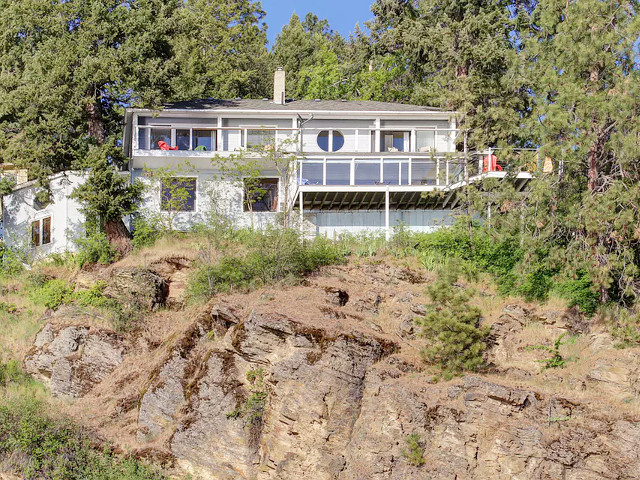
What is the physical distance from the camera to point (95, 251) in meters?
37.4

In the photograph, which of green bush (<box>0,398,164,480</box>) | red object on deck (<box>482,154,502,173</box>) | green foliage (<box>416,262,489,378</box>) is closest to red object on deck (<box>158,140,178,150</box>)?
red object on deck (<box>482,154,502,173</box>)

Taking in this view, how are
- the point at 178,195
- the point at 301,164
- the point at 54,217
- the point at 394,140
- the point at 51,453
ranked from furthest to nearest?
1. the point at 394,140
2. the point at 54,217
3. the point at 178,195
4. the point at 301,164
5. the point at 51,453

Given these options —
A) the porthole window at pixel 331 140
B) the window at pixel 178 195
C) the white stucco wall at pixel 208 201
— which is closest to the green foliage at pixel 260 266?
the white stucco wall at pixel 208 201

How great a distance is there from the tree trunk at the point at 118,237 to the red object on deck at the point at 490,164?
14.1m

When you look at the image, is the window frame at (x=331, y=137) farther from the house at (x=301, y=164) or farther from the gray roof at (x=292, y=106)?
the gray roof at (x=292, y=106)

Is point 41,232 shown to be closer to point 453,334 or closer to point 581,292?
point 453,334

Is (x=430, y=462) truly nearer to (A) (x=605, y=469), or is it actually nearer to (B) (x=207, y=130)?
(A) (x=605, y=469)

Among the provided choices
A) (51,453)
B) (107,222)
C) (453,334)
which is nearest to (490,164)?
(453,334)

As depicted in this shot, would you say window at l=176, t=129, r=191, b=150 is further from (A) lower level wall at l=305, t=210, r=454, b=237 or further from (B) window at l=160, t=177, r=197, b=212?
(A) lower level wall at l=305, t=210, r=454, b=237

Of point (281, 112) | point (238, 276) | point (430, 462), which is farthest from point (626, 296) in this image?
point (281, 112)

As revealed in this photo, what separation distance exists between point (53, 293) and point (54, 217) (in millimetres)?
6026

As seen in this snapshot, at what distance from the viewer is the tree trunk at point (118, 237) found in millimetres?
37938

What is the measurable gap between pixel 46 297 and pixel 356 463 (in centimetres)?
1501

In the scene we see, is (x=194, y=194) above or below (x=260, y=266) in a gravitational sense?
above
